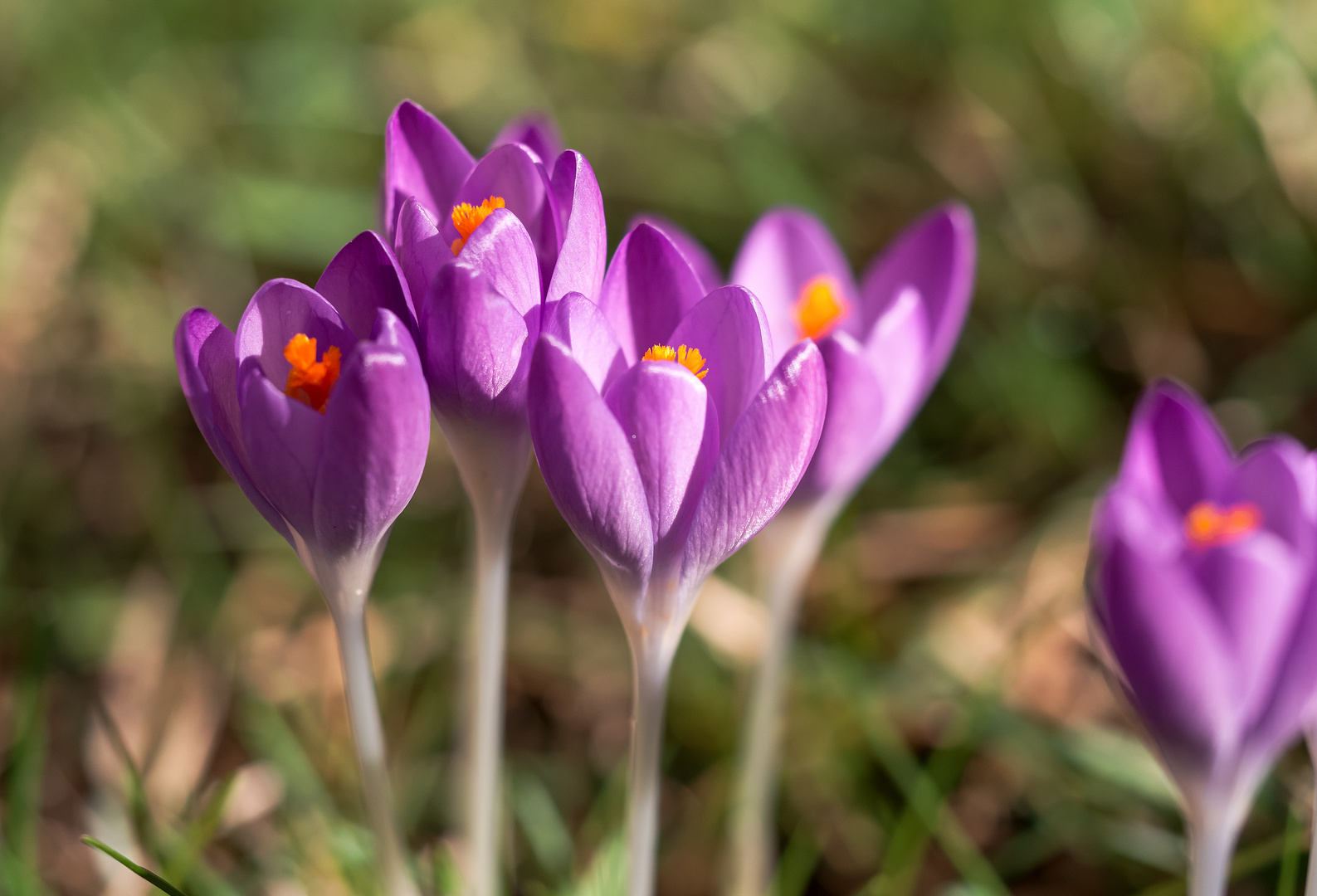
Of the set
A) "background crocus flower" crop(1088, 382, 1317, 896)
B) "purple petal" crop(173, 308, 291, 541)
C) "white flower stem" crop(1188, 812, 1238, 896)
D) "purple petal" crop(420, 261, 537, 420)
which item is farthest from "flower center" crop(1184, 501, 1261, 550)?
"purple petal" crop(173, 308, 291, 541)

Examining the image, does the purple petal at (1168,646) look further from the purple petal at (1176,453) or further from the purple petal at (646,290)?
the purple petal at (646,290)

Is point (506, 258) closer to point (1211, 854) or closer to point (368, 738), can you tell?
point (368, 738)

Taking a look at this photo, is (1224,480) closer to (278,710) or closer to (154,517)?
(278,710)

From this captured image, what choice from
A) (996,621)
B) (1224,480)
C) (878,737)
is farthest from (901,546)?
(1224,480)

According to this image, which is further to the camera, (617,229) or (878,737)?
(617,229)

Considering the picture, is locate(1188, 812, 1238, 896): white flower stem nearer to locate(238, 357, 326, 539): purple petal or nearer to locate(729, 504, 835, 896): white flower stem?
locate(729, 504, 835, 896): white flower stem

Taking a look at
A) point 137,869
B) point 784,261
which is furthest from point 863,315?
point 137,869

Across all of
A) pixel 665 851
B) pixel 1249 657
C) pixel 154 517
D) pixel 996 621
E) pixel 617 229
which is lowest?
pixel 665 851
